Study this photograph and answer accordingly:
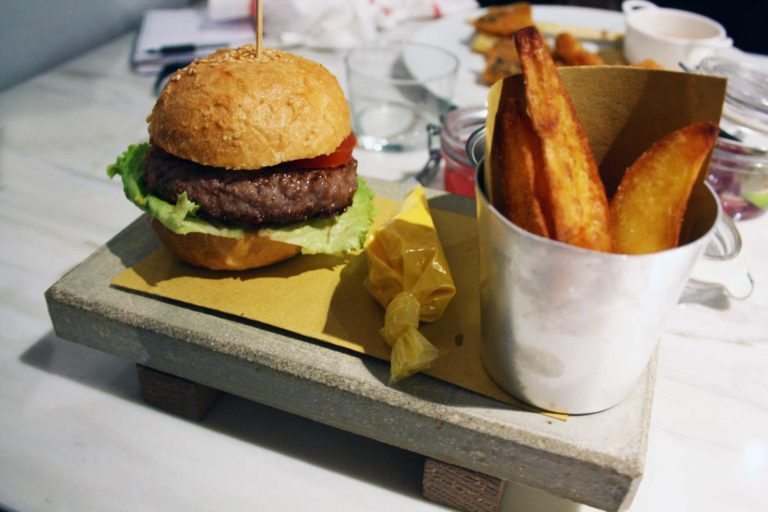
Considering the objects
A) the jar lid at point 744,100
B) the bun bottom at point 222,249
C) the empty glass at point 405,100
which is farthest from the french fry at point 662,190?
the empty glass at point 405,100

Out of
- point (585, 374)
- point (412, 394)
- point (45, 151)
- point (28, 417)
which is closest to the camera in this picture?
point (585, 374)

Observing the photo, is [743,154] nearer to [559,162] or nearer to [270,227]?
[559,162]

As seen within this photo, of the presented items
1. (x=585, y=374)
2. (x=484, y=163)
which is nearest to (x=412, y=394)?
(x=585, y=374)

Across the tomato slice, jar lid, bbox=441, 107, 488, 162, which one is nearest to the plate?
jar lid, bbox=441, 107, 488, 162

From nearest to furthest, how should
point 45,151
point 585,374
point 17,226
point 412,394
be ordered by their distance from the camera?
point 585,374
point 412,394
point 17,226
point 45,151

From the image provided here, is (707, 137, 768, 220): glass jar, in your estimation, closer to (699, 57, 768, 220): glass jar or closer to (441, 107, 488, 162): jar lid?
(699, 57, 768, 220): glass jar

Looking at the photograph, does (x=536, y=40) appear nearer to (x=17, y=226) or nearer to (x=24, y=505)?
(x=24, y=505)

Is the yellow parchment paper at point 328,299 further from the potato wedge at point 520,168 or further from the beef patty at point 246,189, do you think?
the potato wedge at point 520,168
